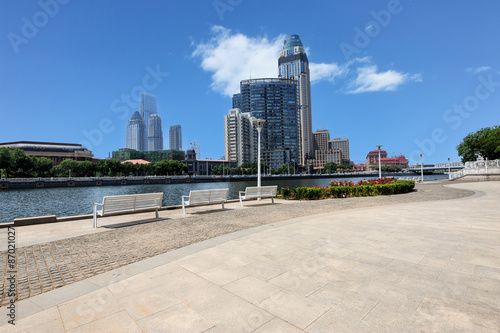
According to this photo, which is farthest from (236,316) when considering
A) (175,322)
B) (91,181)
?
(91,181)

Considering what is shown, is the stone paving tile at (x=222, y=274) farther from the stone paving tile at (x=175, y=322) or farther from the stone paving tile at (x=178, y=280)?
the stone paving tile at (x=175, y=322)

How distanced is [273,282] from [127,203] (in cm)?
740

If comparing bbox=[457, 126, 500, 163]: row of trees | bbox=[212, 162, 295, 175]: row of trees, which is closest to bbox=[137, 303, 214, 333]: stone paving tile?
bbox=[457, 126, 500, 163]: row of trees

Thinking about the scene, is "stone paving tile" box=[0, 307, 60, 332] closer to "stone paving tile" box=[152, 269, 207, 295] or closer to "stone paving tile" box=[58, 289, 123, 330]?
"stone paving tile" box=[58, 289, 123, 330]

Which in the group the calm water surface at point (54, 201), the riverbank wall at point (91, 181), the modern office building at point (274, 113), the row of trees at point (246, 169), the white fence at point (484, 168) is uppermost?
the modern office building at point (274, 113)

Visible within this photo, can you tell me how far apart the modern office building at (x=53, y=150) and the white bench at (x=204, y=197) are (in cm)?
14062

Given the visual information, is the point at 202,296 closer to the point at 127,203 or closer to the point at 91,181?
the point at 127,203

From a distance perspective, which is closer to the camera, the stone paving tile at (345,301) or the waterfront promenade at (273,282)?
the waterfront promenade at (273,282)

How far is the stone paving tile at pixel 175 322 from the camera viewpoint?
279 cm

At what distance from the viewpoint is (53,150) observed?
125250 millimetres

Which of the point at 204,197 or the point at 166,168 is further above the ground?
the point at 166,168

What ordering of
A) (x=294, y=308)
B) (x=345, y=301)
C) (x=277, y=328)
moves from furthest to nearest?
1. (x=345, y=301)
2. (x=294, y=308)
3. (x=277, y=328)

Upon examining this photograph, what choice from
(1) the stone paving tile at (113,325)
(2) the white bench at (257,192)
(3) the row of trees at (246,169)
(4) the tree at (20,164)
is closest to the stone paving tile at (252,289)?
(1) the stone paving tile at (113,325)

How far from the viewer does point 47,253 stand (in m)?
5.79
